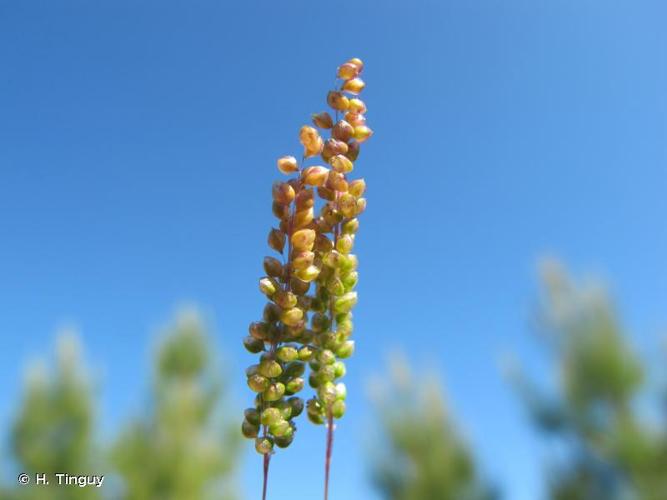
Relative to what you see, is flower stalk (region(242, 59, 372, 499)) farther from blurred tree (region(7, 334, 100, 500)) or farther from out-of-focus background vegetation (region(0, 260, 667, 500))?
blurred tree (region(7, 334, 100, 500))

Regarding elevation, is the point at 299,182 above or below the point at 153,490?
above

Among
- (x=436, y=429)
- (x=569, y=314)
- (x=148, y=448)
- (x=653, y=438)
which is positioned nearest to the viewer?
(x=653, y=438)

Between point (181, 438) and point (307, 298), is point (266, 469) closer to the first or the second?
point (307, 298)

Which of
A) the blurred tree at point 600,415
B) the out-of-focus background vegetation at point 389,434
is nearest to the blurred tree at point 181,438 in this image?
the out-of-focus background vegetation at point 389,434

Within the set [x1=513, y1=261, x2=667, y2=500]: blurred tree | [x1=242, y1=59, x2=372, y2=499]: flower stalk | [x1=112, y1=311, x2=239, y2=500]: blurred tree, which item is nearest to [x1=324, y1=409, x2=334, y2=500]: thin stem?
[x1=242, y1=59, x2=372, y2=499]: flower stalk

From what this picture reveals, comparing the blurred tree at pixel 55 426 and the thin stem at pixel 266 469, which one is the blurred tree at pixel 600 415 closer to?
the thin stem at pixel 266 469

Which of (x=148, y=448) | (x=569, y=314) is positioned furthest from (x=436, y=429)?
(x=148, y=448)

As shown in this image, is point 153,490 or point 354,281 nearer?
point 354,281

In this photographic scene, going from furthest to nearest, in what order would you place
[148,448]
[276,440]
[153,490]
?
[148,448] < [153,490] < [276,440]

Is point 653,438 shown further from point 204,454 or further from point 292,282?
point 204,454
